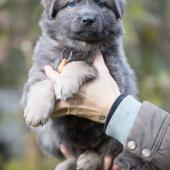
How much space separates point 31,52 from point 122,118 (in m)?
3.51

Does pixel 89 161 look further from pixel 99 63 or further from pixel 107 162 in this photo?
pixel 99 63

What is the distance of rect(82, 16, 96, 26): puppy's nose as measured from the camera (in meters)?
4.77

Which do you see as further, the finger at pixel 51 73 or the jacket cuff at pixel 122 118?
the finger at pixel 51 73

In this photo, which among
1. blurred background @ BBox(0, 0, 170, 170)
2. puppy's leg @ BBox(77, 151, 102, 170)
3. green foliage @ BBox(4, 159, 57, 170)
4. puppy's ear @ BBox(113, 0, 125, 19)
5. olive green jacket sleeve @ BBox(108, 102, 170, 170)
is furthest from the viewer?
green foliage @ BBox(4, 159, 57, 170)

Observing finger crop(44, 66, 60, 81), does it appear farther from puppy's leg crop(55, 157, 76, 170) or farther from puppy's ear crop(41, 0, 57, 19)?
puppy's leg crop(55, 157, 76, 170)

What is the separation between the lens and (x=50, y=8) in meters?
5.02

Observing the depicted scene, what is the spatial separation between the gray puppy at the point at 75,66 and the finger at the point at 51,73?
4 centimetres

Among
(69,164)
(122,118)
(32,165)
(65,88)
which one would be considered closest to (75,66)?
(65,88)

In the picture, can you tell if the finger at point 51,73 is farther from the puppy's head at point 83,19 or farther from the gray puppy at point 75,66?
the puppy's head at point 83,19

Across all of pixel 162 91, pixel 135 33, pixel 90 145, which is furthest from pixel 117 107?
pixel 162 91

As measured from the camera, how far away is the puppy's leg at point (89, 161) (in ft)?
17.0

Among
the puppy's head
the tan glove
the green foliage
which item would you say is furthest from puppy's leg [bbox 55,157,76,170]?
the green foliage

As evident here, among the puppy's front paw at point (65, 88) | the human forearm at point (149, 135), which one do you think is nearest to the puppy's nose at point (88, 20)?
the puppy's front paw at point (65, 88)

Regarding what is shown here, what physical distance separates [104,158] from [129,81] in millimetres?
655
